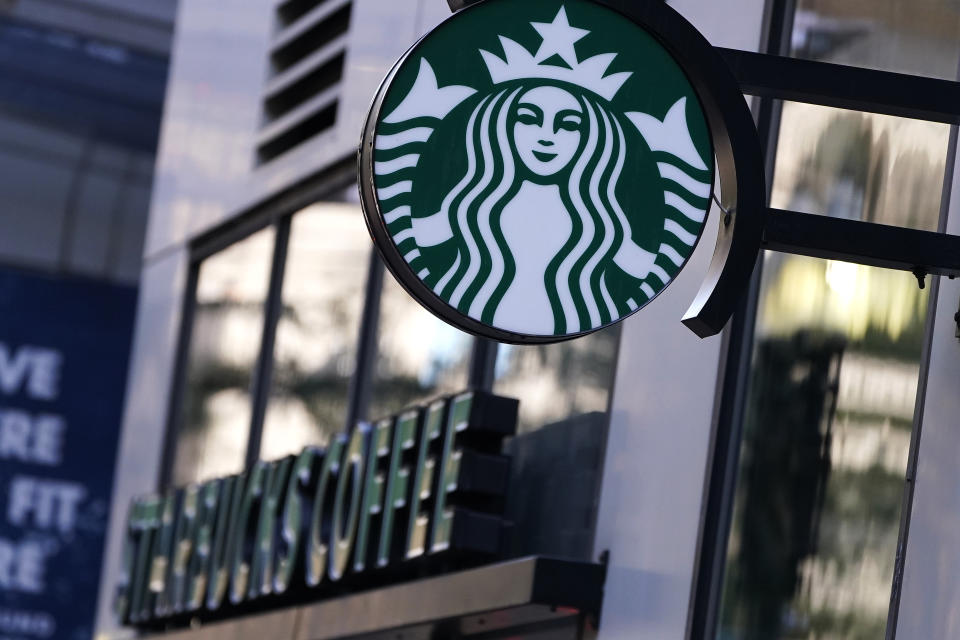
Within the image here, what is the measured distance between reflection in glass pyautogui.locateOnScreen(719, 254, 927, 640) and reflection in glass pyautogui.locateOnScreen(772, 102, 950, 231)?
0.72 ft

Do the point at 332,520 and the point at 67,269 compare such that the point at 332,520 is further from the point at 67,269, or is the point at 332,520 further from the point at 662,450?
the point at 67,269

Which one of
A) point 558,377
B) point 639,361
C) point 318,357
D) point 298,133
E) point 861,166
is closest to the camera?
point 861,166

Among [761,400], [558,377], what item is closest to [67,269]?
[558,377]

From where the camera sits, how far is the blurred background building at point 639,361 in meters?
5.80

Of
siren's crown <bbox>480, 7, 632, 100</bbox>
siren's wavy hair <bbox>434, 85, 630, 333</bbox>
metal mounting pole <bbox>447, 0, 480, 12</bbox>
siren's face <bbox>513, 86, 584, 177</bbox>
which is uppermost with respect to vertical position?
metal mounting pole <bbox>447, 0, 480, 12</bbox>

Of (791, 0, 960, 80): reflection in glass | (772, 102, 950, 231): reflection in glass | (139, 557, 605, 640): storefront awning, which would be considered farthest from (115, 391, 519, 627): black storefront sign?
(791, 0, 960, 80): reflection in glass

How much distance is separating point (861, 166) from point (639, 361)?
4.40ft

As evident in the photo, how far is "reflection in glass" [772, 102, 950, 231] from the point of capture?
19.1ft

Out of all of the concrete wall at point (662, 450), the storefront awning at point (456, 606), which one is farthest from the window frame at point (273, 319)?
the concrete wall at point (662, 450)

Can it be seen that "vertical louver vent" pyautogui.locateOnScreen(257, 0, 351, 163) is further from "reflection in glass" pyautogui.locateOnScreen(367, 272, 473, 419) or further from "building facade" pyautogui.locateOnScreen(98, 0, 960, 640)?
"reflection in glass" pyautogui.locateOnScreen(367, 272, 473, 419)

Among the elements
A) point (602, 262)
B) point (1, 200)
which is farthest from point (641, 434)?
point (1, 200)

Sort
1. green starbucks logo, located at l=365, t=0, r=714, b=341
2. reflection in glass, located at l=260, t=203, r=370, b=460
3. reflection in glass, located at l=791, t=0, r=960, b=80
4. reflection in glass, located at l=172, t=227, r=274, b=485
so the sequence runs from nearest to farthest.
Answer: green starbucks logo, located at l=365, t=0, r=714, b=341 → reflection in glass, located at l=791, t=0, r=960, b=80 → reflection in glass, located at l=260, t=203, r=370, b=460 → reflection in glass, located at l=172, t=227, r=274, b=485

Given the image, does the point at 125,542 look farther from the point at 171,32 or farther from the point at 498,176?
the point at 171,32

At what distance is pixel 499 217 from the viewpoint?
13.4ft
